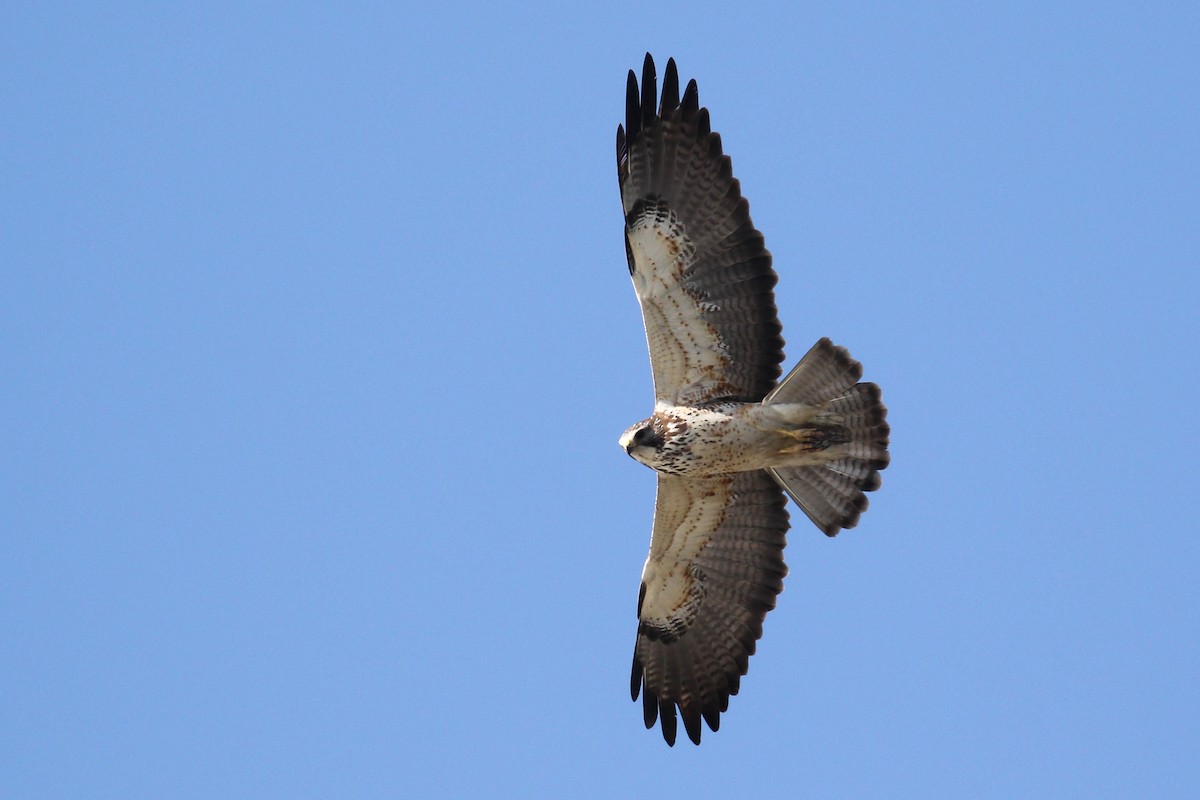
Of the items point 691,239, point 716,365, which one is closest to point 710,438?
point 716,365

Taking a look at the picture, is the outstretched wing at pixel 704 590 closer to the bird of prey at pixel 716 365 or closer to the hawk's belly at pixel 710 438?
the bird of prey at pixel 716 365

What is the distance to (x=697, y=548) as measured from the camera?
11.6 meters

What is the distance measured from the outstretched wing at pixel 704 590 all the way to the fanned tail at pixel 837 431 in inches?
16.5

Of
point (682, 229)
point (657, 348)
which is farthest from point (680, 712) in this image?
point (682, 229)

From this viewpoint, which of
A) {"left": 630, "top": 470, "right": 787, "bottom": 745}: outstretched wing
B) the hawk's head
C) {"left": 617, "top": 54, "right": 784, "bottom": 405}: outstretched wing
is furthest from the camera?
{"left": 630, "top": 470, "right": 787, "bottom": 745}: outstretched wing

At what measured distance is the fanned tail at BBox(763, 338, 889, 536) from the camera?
35.0ft

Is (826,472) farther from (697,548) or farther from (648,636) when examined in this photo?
(648,636)

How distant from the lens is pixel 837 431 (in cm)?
1084

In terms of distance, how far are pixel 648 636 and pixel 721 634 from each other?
2.12 feet

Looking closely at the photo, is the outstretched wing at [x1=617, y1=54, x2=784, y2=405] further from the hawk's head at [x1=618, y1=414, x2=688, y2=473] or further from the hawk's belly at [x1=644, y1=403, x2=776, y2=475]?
the hawk's head at [x1=618, y1=414, x2=688, y2=473]

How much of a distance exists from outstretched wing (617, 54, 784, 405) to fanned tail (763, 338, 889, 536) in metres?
0.31

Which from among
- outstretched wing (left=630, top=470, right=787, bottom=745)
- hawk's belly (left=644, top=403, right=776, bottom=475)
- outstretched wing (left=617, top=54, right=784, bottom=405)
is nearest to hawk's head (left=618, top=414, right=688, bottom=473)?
hawk's belly (left=644, top=403, right=776, bottom=475)

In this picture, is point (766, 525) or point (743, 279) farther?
point (766, 525)

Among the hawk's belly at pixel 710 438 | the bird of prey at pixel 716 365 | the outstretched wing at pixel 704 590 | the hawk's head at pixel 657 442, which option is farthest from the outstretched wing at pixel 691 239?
the outstretched wing at pixel 704 590
